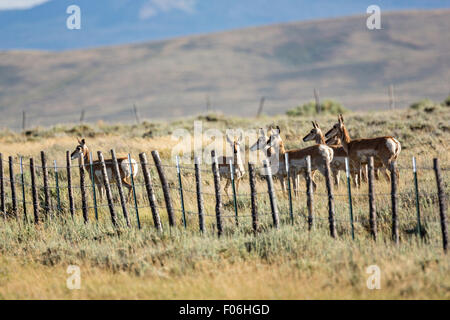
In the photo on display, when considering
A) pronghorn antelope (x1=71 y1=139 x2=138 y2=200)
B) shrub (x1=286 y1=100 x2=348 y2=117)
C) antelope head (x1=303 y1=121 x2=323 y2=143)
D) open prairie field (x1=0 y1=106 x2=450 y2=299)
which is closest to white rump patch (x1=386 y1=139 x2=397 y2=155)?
open prairie field (x1=0 y1=106 x2=450 y2=299)

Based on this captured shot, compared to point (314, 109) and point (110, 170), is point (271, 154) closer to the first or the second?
point (110, 170)

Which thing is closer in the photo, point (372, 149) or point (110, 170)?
point (372, 149)

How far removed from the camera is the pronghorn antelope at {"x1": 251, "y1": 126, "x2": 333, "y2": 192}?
13.4 meters

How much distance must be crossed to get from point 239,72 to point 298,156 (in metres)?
101

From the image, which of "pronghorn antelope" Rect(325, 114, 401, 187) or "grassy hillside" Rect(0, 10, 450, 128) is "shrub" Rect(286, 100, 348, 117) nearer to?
"pronghorn antelope" Rect(325, 114, 401, 187)

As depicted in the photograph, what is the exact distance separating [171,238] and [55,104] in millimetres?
91116

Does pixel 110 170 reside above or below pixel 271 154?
below

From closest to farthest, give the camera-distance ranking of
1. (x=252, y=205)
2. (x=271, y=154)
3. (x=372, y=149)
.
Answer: (x=252, y=205), (x=372, y=149), (x=271, y=154)

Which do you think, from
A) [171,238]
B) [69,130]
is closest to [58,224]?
[171,238]

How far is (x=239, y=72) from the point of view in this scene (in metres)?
113

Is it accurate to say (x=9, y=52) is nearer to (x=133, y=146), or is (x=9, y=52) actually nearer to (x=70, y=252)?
(x=133, y=146)

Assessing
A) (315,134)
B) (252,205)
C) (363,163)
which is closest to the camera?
(252,205)

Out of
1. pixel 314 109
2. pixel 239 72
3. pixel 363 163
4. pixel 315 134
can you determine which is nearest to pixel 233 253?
pixel 363 163

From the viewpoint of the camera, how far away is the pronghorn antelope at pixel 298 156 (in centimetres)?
1341
